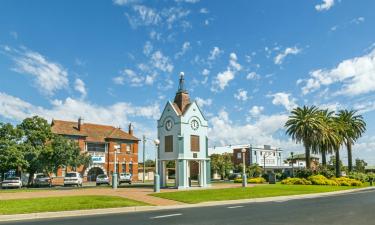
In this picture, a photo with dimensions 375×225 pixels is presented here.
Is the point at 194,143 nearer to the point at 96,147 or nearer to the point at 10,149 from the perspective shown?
the point at 10,149

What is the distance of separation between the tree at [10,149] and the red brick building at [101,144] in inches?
514

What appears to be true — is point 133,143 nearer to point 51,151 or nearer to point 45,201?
point 51,151

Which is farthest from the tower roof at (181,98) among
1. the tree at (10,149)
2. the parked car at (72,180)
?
the tree at (10,149)

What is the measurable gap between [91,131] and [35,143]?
17185 millimetres

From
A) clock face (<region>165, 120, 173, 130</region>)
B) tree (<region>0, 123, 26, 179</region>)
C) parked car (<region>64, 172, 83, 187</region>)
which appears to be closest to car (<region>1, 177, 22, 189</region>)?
tree (<region>0, 123, 26, 179</region>)

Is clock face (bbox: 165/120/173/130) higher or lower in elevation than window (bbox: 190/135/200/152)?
higher

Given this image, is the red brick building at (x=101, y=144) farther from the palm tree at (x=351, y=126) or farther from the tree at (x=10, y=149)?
the palm tree at (x=351, y=126)

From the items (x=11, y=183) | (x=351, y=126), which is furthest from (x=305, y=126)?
(x=11, y=183)

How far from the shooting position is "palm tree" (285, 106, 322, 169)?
53.2 m

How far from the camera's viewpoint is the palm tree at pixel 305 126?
53250mm

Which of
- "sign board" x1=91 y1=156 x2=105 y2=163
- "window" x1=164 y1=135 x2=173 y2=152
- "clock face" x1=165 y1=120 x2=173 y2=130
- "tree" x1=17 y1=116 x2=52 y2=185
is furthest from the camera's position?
"sign board" x1=91 y1=156 x2=105 y2=163

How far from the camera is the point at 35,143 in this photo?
48.6 metres

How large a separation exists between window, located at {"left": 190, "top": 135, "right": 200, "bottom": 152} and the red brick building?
2984 centimetres

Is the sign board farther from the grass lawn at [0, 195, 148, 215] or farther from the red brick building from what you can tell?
the grass lawn at [0, 195, 148, 215]
